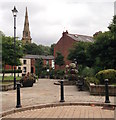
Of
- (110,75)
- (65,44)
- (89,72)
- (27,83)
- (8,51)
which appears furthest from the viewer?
(65,44)

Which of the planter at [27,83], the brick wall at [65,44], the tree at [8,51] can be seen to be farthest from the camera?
the brick wall at [65,44]

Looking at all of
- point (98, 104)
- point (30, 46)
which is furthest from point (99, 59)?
point (30, 46)

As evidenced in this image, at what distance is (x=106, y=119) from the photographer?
A: 18.3 feet

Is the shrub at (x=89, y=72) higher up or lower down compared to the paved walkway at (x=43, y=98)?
higher up

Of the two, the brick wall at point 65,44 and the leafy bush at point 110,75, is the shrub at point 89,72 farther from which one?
the brick wall at point 65,44

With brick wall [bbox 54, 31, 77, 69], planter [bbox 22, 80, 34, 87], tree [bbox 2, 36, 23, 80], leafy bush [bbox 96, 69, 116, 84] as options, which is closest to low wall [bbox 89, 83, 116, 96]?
leafy bush [bbox 96, 69, 116, 84]

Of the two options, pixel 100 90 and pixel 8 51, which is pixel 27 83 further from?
pixel 100 90

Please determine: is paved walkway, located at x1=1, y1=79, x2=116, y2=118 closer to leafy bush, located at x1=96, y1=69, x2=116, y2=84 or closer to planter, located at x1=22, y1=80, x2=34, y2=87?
leafy bush, located at x1=96, y1=69, x2=116, y2=84

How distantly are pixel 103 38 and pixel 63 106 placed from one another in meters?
11.1

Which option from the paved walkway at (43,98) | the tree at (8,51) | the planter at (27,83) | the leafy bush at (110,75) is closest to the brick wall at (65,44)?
the tree at (8,51)

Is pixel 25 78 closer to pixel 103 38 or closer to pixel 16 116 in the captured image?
pixel 103 38

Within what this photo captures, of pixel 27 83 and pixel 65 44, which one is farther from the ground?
pixel 65 44

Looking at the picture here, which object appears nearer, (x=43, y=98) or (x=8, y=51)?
(x=43, y=98)

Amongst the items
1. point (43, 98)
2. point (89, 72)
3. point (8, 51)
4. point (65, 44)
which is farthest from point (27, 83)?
point (65, 44)
